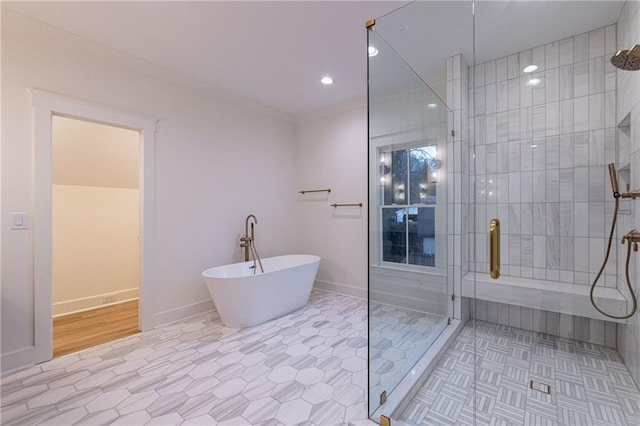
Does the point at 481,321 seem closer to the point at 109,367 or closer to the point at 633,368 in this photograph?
the point at 633,368

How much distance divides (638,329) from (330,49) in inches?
119

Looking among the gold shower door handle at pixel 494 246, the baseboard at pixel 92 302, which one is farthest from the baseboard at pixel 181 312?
the gold shower door handle at pixel 494 246

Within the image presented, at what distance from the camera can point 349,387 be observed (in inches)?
71.1

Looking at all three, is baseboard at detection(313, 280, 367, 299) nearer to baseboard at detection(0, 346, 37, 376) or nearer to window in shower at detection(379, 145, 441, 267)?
window in shower at detection(379, 145, 441, 267)

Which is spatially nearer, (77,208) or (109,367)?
(109,367)

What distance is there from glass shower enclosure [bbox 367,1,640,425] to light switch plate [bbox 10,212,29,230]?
8.49 feet

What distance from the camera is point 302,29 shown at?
2213mm

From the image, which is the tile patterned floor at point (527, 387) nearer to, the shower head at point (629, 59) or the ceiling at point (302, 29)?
the shower head at point (629, 59)

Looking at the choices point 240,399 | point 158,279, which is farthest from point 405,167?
point 158,279

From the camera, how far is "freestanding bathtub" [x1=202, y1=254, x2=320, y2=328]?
2.64 metres

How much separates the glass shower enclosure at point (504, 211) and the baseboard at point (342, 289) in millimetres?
1242

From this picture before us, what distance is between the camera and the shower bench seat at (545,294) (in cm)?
209

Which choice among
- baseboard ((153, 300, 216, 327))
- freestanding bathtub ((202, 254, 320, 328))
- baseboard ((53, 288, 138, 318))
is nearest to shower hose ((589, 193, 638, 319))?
freestanding bathtub ((202, 254, 320, 328))

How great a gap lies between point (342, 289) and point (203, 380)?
227 cm
